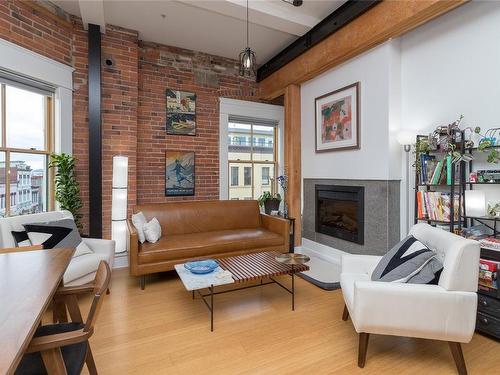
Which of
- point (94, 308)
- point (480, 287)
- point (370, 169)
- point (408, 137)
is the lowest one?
point (480, 287)

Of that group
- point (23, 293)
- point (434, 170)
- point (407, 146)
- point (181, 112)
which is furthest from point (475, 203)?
point (181, 112)

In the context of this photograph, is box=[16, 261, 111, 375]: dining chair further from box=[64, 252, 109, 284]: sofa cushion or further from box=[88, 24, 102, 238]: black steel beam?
box=[88, 24, 102, 238]: black steel beam

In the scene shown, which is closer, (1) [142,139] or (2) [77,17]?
(2) [77,17]

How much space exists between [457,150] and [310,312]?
199 cm

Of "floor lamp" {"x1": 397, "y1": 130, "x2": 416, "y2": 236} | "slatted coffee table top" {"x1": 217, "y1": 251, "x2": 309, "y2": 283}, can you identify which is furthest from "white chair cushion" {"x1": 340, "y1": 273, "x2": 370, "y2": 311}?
"floor lamp" {"x1": 397, "y1": 130, "x2": 416, "y2": 236}

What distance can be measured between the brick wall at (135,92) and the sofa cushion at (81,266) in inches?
44.8

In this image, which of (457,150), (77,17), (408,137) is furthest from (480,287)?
(77,17)

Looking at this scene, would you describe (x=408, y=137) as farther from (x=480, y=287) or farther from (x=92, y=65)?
(x=92, y=65)

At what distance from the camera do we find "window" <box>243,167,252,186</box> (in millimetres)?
4973

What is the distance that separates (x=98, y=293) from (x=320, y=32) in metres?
3.77

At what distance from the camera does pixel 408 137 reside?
288 cm

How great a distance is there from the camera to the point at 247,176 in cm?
500

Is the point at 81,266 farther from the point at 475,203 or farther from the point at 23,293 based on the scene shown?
the point at 475,203

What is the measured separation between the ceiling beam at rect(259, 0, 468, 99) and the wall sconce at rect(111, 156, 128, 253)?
276cm
